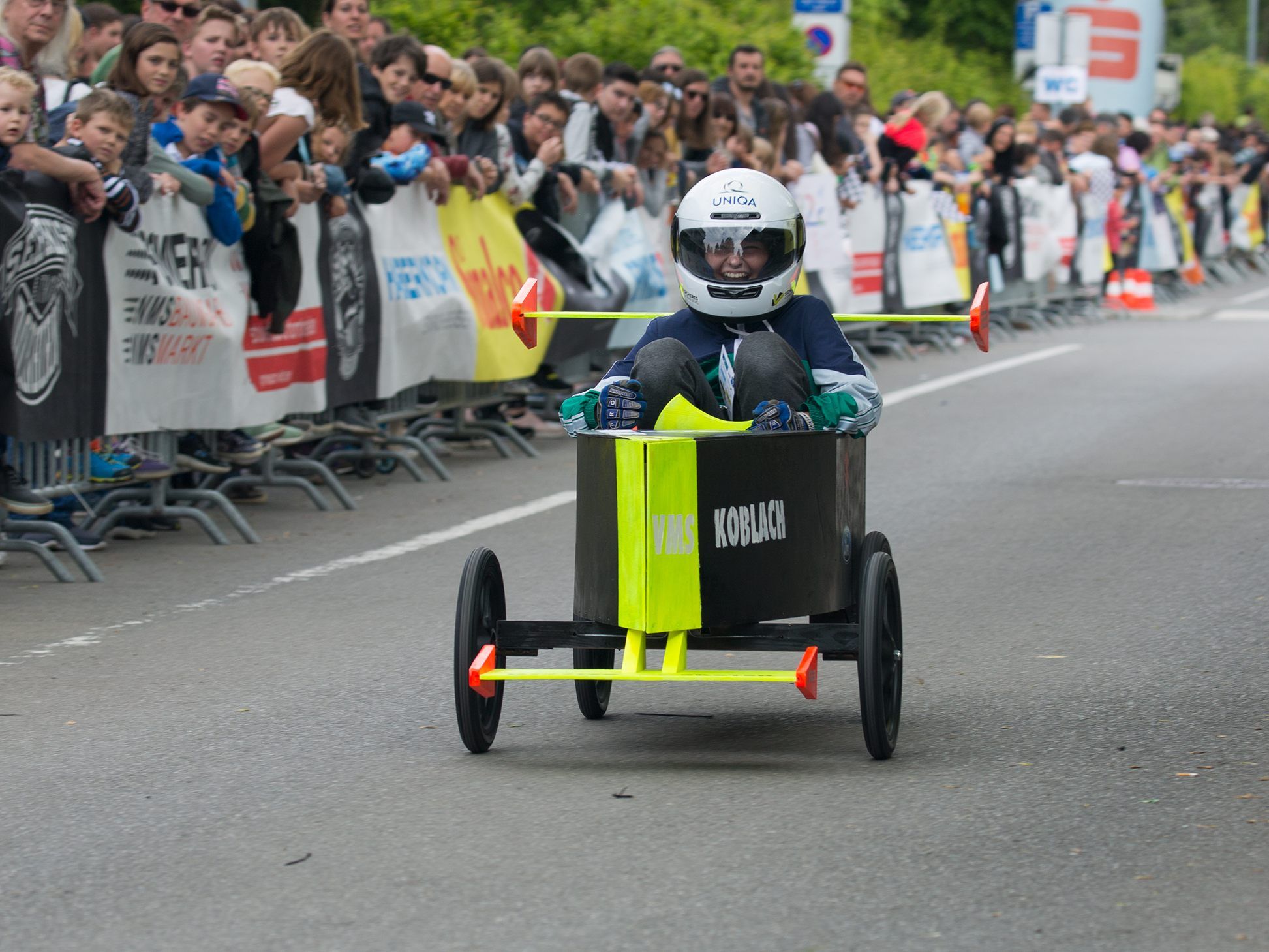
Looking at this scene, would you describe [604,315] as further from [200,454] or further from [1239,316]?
[1239,316]

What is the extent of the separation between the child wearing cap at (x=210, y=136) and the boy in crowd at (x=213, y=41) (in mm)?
607

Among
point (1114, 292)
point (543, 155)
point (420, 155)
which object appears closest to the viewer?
point (420, 155)

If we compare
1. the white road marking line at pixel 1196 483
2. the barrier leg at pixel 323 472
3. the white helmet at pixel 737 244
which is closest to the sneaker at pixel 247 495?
the barrier leg at pixel 323 472

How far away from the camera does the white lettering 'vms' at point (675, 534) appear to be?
222 inches

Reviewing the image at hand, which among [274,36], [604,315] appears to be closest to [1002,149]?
[274,36]

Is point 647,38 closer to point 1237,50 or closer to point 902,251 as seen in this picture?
point 902,251

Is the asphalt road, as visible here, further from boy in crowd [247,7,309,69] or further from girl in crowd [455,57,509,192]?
girl in crowd [455,57,509,192]

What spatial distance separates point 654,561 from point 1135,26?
121ft

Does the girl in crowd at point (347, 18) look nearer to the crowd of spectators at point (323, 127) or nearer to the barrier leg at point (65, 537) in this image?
the crowd of spectators at point (323, 127)

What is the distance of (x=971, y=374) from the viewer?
18.6 m

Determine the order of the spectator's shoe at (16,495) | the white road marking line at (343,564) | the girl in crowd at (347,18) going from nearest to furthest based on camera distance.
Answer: the white road marking line at (343,564), the spectator's shoe at (16,495), the girl in crowd at (347,18)

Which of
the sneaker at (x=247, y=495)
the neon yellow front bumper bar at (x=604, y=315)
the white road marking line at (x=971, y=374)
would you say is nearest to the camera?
the neon yellow front bumper bar at (x=604, y=315)

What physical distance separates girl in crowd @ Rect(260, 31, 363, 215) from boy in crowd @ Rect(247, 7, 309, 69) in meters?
0.60

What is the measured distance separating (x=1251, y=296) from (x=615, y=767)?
2666 cm
